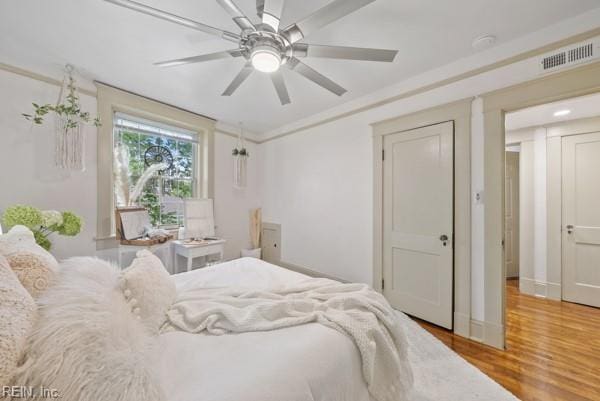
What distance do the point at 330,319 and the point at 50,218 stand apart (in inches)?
76.4

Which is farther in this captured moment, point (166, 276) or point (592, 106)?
point (592, 106)

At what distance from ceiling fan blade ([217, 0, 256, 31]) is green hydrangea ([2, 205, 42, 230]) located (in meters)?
1.73

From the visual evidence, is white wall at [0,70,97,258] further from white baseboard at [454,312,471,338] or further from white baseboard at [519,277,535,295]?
white baseboard at [519,277,535,295]

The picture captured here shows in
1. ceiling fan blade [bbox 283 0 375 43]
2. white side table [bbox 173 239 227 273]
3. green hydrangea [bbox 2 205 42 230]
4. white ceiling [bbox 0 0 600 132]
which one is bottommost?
white side table [bbox 173 239 227 273]

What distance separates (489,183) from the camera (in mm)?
1981

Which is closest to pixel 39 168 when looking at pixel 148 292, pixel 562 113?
pixel 148 292

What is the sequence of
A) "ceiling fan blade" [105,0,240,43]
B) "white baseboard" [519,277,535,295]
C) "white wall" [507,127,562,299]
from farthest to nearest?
"white baseboard" [519,277,535,295] < "white wall" [507,127,562,299] < "ceiling fan blade" [105,0,240,43]

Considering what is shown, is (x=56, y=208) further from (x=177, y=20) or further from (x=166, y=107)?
(x=177, y=20)

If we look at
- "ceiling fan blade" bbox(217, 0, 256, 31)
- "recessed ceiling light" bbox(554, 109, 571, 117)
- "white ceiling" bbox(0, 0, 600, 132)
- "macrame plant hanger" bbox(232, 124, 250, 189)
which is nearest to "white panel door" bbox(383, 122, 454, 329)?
"white ceiling" bbox(0, 0, 600, 132)

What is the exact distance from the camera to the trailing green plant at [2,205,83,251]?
4.72 feet

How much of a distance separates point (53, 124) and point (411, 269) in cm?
393

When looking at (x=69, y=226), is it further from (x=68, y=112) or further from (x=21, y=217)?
(x=68, y=112)

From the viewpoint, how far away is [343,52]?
1.47 meters

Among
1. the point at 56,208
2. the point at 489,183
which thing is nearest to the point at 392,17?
the point at 489,183
